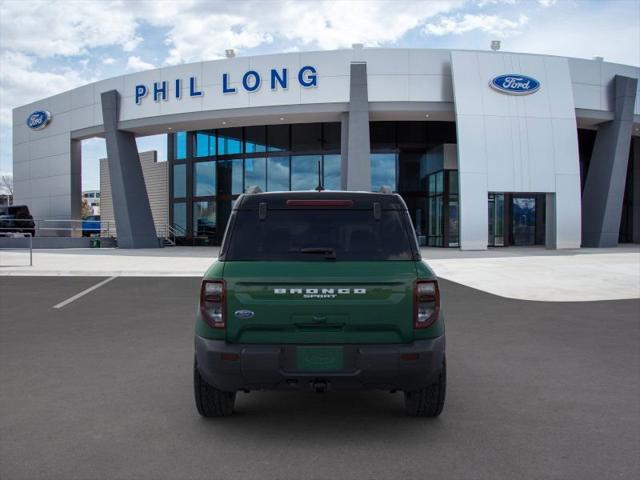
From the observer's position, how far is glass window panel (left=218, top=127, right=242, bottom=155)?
33.7m

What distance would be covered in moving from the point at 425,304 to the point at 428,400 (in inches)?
35.8

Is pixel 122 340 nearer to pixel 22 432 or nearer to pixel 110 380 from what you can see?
pixel 110 380

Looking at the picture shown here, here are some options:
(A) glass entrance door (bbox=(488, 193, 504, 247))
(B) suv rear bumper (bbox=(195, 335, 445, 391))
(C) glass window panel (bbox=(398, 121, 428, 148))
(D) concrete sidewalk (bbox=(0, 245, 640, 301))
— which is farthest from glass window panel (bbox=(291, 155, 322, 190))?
(B) suv rear bumper (bbox=(195, 335, 445, 391))

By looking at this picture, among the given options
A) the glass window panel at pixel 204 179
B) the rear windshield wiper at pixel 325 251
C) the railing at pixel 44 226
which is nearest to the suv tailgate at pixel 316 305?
the rear windshield wiper at pixel 325 251

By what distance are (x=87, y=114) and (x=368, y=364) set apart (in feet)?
104

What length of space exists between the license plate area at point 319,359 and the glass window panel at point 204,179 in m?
32.1

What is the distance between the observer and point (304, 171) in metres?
32.0

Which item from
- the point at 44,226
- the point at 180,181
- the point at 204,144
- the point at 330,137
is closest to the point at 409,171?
the point at 330,137

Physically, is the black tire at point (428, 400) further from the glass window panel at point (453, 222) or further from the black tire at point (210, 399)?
the glass window panel at point (453, 222)

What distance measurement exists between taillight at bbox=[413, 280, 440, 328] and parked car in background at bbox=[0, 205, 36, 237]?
33.1 meters

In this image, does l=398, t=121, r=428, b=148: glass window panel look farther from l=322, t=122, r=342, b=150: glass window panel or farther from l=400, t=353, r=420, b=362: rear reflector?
l=400, t=353, r=420, b=362: rear reflector

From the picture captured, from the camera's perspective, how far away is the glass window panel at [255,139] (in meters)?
32.9

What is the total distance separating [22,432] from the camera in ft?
13.4

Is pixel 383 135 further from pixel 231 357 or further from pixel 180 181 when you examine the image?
pixel 231 357
